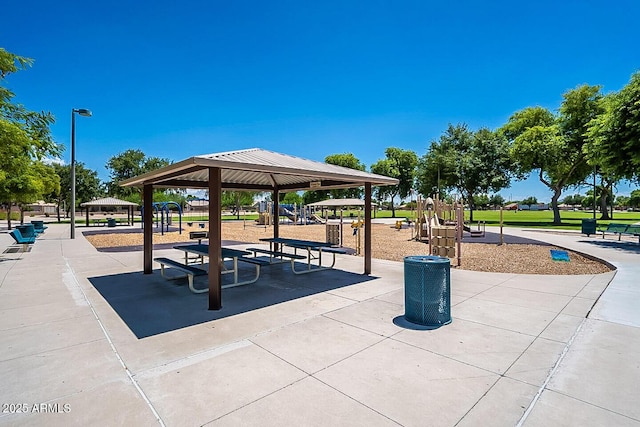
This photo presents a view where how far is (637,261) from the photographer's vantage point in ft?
33.3

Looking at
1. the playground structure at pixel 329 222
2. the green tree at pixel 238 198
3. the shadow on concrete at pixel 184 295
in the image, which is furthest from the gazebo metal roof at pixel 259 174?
the green tree at pixel 238 198

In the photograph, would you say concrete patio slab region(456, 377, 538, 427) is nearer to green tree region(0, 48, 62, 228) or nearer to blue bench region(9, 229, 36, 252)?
green tree region(0, 48, 62, 228)

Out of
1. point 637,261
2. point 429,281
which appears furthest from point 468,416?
point 637,261

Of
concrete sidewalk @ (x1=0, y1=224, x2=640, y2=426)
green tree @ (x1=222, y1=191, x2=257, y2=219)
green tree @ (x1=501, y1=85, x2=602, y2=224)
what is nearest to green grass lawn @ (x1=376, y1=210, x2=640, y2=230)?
green tree @ (x1=501, y1=85, x2=602, y2=224)

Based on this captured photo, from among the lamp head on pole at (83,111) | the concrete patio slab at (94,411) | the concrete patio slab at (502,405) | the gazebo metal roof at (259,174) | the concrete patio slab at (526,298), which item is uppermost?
the lamp head on pole at (83,111)

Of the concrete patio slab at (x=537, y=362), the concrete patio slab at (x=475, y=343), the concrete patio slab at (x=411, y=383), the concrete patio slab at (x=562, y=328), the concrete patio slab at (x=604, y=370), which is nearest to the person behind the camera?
the concrete patio slab at (x=411, y=383)

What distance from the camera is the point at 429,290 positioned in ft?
15.7

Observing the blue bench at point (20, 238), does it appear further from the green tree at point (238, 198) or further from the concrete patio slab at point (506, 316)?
the green tree at point (238, 198)

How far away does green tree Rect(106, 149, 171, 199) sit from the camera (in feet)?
173

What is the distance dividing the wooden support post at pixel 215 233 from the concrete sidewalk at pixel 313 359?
13.3 inches

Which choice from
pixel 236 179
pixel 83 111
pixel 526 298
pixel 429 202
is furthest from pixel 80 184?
pixel 526 298

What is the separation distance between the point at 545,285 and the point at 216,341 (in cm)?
699

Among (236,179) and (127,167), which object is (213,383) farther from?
(127,167)

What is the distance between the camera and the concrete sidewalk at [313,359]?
2.78 meters
